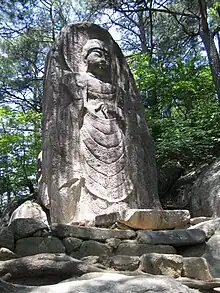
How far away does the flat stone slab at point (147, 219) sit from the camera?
16.0 feet

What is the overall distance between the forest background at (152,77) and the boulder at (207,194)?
169cm

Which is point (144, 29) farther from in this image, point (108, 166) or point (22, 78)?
point (108, 166)

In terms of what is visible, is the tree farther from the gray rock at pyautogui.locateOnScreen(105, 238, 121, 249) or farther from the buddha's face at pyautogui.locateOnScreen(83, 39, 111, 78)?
the gray rock at pyautogui.locateOnScreen(105, 238, 121, 249)

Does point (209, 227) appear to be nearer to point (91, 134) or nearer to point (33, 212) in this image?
point (91, 134)

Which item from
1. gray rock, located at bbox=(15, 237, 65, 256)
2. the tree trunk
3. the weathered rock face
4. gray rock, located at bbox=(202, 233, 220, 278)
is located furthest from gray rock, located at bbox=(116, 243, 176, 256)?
the tree trunk

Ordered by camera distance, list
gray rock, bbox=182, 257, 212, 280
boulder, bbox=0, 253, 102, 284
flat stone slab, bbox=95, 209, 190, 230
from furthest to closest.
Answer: flat stone slab, bbox=95, 209, 190, 230
gray rock, bbox=182, 257, 212, 280
boulder, bbox=0, 253, 102, 284

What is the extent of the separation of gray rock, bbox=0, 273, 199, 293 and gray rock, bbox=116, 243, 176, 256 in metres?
1.28

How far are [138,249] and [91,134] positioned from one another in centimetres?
251

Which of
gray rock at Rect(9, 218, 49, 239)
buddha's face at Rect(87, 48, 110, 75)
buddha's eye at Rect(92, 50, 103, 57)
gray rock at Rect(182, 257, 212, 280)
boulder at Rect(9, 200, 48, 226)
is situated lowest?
gray rock at Rect(182, 257, 212, 280)

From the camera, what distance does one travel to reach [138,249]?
14.4ft

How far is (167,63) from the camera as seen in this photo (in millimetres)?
14445

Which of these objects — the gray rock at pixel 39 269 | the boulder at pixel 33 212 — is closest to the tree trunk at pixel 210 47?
the boulder at pixel 33 212

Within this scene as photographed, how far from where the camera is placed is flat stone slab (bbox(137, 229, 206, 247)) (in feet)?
14.7

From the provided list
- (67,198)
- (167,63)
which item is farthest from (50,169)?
(167,63)
